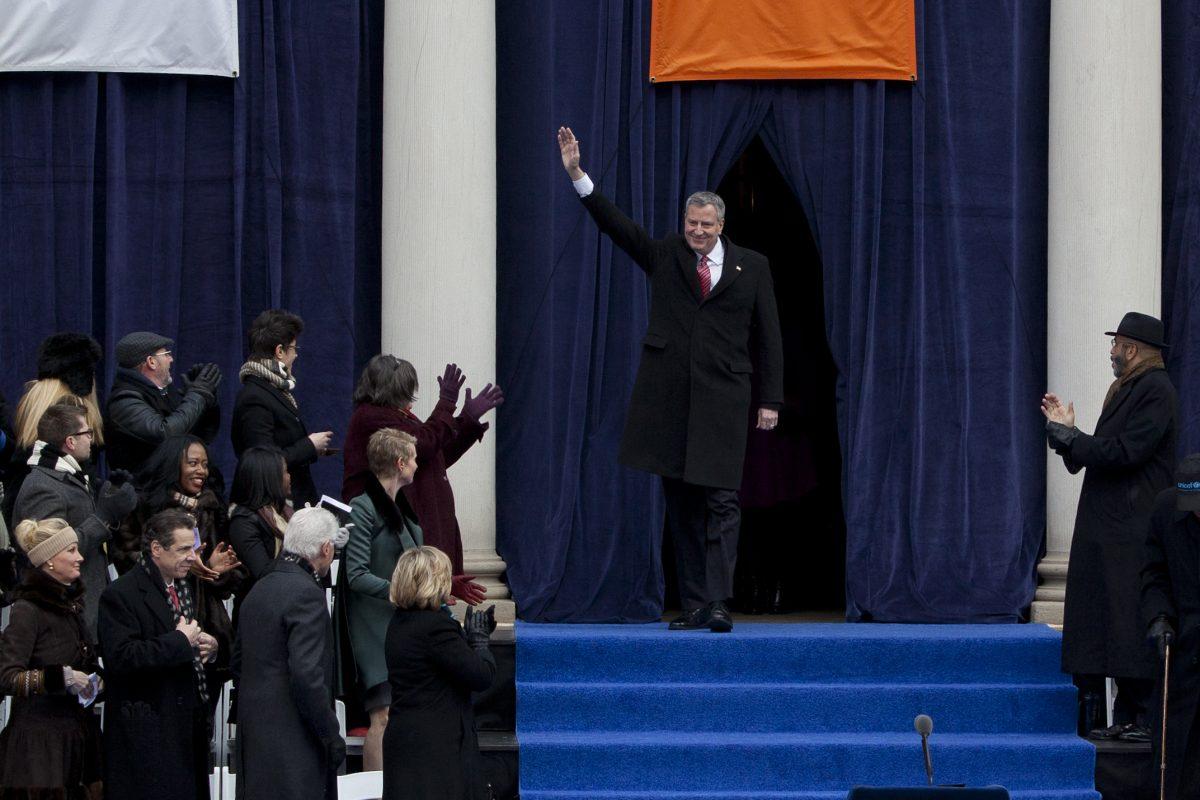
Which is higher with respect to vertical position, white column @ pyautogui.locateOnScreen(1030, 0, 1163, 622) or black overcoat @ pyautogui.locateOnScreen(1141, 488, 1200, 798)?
white column @ pyautogui.locateOnScreen(1030, 0, 1163, 622)

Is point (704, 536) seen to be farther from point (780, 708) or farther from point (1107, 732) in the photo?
point (1107, 732)

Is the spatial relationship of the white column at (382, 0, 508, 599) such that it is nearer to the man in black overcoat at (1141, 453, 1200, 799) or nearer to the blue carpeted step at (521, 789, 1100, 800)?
the blue carpeted step at (521, 789, 1100, 800)

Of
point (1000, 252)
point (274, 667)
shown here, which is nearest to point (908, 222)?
point (1000, 252)

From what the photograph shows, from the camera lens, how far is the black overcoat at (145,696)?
7.38 m

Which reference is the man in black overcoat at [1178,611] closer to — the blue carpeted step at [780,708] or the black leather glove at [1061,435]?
the black leather glove at [1061,435]

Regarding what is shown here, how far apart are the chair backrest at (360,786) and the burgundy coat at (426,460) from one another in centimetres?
119

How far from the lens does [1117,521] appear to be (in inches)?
358

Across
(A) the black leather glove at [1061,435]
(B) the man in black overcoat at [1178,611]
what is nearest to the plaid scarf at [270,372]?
(A) the black leather glove at [1061,435]

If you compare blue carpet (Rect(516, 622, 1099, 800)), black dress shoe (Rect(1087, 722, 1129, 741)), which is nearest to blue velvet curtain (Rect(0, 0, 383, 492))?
blue carpet (Rect(516, 622, 1099, 800))

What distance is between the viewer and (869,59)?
419 inches

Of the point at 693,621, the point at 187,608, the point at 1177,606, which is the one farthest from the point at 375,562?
the point at 1177,606

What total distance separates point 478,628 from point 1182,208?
5099mm

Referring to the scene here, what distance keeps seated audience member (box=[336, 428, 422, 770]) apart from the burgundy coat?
0.77ft

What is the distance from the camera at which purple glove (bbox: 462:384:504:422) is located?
8.91 metres
